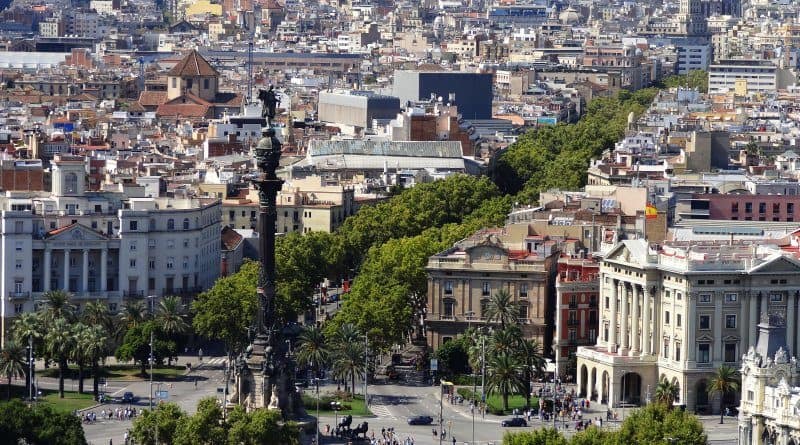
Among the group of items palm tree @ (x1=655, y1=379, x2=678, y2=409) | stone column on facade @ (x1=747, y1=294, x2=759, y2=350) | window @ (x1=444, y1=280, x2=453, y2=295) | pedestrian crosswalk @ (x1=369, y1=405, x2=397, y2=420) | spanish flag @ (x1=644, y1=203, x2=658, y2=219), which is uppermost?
spanish flag @ (x1=644, y1=203, x2=658, y2=219)

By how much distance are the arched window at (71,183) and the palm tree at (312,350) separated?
2150 centimetres

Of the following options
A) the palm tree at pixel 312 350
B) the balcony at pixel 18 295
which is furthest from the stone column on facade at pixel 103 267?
the palm tree at pixel 312 350

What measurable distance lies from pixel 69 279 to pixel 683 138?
2652 inches

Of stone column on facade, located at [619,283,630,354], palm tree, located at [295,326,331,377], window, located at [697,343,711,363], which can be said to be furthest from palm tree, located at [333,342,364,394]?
window, located at [697,343,711,363]

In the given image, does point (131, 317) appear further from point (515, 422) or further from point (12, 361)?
point (515, 422)

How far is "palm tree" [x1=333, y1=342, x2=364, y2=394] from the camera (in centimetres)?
11769

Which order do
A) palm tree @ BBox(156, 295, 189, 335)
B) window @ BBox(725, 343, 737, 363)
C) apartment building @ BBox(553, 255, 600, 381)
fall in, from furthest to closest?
apartment building @ BBox(553, 255, 600, 381) → palm tree @ BBox(156, 295, 189, 335) → window @ BBox(725, 343, 737, 363)

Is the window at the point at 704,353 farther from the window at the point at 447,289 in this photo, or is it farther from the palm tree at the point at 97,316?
the palm tree at the point at 97,316

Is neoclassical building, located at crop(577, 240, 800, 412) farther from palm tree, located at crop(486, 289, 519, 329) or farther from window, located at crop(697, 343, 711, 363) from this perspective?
palm tree, located at crop(486, 289, 519, 329)

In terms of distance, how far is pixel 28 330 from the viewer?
11931 cm

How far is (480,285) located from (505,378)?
1500 cm

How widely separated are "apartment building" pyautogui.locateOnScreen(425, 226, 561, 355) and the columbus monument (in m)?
29.4

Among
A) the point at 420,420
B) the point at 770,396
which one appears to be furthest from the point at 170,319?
the point at 770,396

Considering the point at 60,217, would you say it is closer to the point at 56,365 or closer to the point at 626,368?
the point at 56,365
